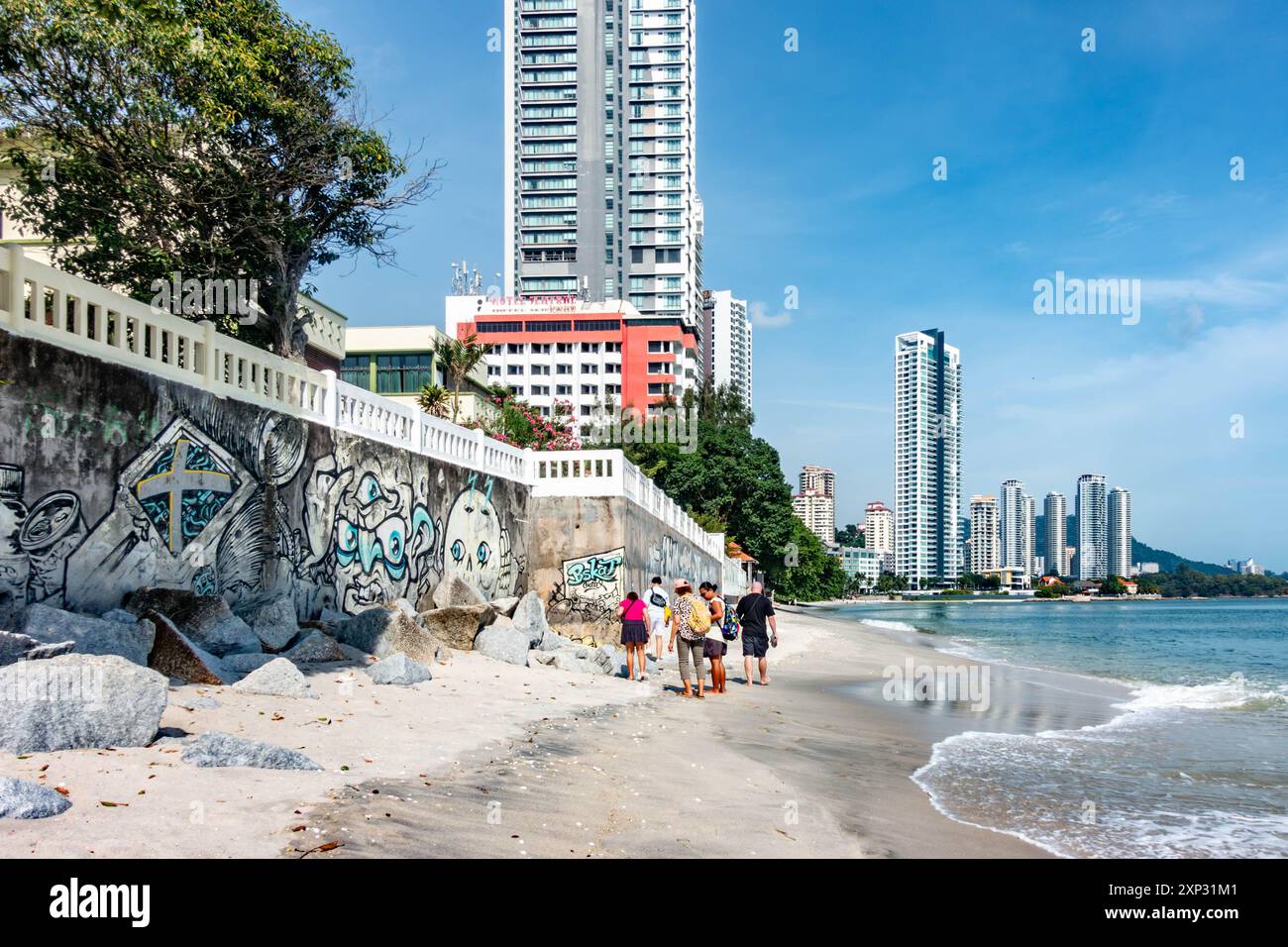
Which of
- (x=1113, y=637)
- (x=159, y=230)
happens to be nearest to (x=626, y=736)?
(x=159, y=230)

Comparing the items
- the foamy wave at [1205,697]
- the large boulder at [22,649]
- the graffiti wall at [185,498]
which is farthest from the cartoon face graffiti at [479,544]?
the foamy wave at [1205,697]

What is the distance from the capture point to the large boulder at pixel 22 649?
21.4 ft

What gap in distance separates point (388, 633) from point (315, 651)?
1.56m

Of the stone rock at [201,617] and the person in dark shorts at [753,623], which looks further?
the person in dark shorts at [753,623]

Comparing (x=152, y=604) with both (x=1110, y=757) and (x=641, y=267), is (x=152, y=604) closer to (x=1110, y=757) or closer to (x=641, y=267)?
(x=1110, y=757)

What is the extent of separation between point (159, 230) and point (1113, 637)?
53.0 meters

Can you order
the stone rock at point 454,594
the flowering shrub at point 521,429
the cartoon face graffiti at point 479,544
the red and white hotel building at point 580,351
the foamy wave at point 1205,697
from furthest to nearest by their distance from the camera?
1. the red and white hotel building at point 580,351
2. the flowering shrub at point 521,429
3. the foamy wave at point 1205,697
4. the cartoon face graffiti at point 479,544
5. the stone rock at point 454,594

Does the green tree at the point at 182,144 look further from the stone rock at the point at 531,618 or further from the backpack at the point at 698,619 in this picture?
the backpack at the point at 698,619

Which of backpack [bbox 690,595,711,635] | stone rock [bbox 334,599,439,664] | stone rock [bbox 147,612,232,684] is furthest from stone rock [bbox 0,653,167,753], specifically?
backpack [bbox 690,595,711,635]

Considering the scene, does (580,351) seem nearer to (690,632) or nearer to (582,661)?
(582,661)

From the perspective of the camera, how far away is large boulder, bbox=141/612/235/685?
28.0 feet

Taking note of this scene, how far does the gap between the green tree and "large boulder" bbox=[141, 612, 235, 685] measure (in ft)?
34.6

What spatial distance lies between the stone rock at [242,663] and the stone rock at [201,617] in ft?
0.99

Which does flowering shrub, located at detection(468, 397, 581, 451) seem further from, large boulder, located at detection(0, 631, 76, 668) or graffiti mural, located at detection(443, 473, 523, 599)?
large boulder, located at detection(0, 631, 76, 668)
